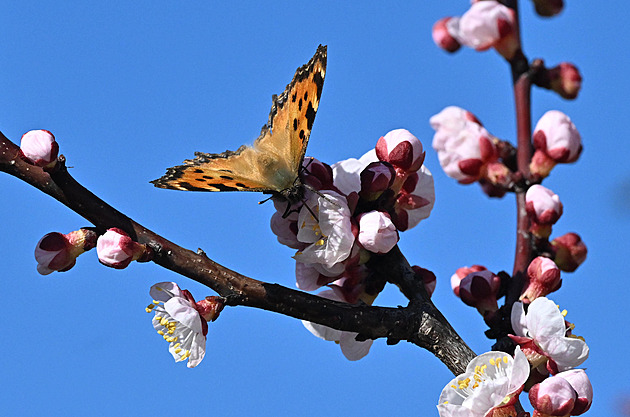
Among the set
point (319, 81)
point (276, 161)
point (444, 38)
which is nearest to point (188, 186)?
point (276, 161)

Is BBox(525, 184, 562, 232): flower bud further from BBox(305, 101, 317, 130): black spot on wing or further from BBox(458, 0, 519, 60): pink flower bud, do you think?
BBox(305, 101, 317, 130): black spot on wing

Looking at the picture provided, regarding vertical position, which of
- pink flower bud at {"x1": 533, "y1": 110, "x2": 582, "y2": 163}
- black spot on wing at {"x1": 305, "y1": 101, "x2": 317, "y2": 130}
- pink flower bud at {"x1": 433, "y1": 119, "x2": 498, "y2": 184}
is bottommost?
black spot on wing at {"x1": 305, "y1": 101, "x2": 317, "y2": 130}

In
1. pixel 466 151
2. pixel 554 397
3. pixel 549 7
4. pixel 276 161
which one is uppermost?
pixel 549 7

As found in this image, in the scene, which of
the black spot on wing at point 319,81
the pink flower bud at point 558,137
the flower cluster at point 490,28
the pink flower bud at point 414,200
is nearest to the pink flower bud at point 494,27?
the flower cluster at point 490,28

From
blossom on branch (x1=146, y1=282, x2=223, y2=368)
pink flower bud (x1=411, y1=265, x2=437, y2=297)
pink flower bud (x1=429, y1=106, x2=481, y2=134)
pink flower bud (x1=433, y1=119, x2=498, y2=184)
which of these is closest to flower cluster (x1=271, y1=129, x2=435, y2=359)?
pink flower bud (x1=411, y1=265, x2=437, y2=297)

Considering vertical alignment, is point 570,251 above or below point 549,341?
above

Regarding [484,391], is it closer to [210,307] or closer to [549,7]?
[210,307]
